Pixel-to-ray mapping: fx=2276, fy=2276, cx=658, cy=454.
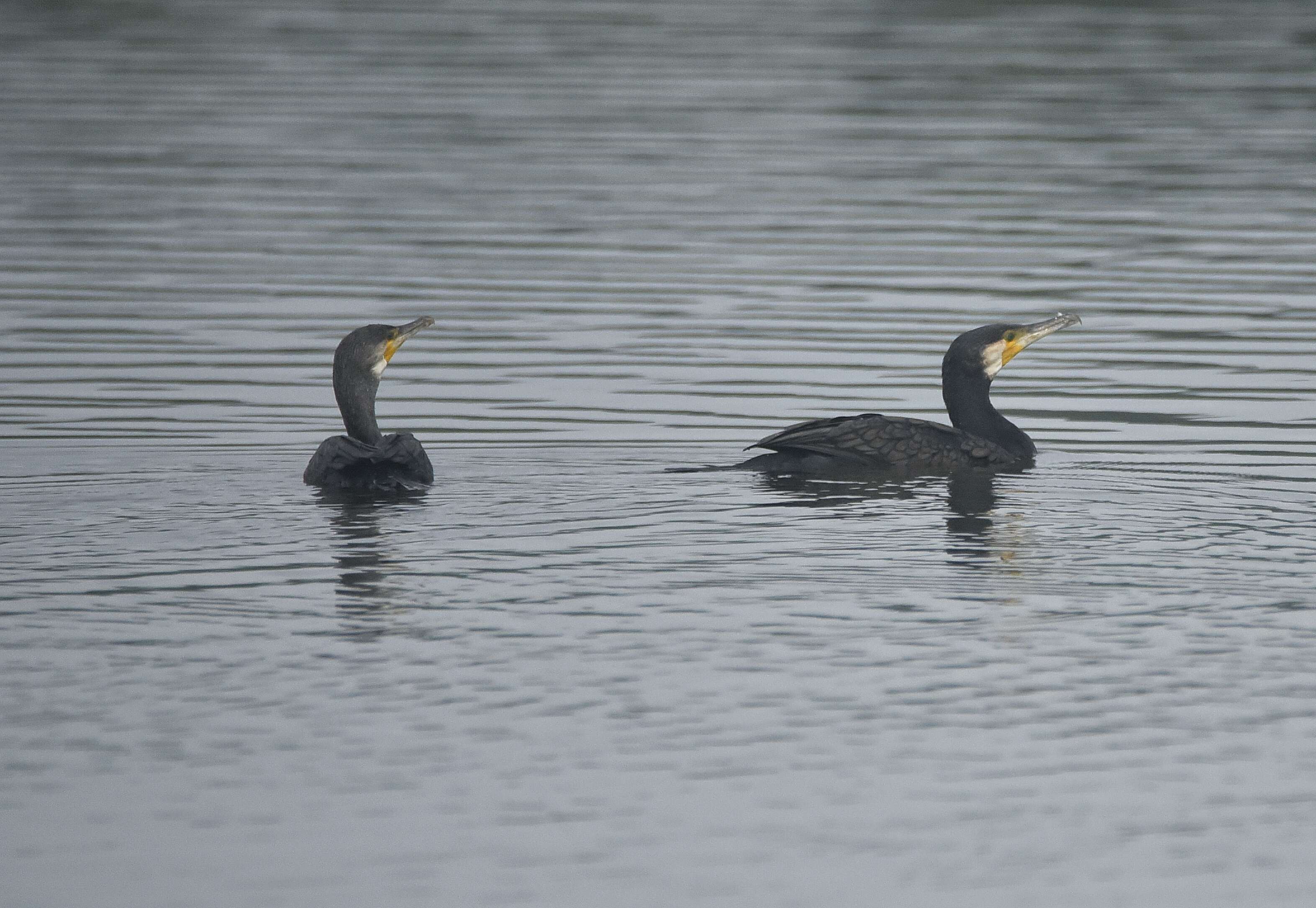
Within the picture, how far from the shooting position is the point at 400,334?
11578 millimetres

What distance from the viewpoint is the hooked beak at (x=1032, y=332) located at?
1248cm

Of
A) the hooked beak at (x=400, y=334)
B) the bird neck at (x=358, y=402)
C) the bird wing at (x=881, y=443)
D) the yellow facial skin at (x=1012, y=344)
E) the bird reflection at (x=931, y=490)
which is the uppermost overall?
the hooked beak at (x=400, y=334)

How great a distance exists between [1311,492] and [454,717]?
5434 mm

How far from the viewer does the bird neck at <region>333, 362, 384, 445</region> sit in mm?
11141

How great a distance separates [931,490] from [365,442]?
276 cm

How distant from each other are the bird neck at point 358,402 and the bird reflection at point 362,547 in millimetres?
636

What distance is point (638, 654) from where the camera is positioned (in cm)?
764

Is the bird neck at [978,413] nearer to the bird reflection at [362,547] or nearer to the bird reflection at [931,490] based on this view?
the bird reflection at [931,490]

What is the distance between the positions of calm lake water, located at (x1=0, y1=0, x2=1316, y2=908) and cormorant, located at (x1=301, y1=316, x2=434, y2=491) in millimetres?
168

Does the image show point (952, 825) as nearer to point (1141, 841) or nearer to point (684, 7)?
point (1141, 841)

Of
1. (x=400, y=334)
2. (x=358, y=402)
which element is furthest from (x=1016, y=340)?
(x=358, y=402)

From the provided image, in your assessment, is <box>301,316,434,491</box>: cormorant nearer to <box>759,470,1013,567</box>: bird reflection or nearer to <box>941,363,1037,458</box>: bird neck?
<box>759,470,1013,567</box>: bird reflection

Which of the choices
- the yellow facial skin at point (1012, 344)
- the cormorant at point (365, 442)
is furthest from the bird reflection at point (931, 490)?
the cormorant at point (365, 442)

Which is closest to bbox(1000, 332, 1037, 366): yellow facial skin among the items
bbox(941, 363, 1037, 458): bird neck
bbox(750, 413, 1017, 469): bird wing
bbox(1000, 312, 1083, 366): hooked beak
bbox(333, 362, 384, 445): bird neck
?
bbox(1000, 312, 1083, 366): hooked beak
